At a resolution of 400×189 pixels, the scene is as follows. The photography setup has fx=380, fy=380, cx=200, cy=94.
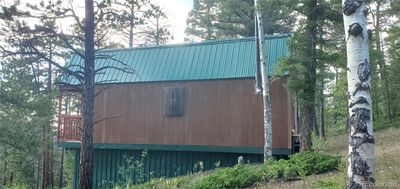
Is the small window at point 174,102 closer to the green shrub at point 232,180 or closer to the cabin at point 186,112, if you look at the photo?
the cabin at point 186,112

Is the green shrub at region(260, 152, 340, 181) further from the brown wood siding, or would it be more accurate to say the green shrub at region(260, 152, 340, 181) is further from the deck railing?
the deck railing

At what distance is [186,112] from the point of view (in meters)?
14.6

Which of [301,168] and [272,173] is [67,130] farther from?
[301,168]

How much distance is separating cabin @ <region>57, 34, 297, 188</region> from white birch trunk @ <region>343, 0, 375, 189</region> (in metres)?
9.18

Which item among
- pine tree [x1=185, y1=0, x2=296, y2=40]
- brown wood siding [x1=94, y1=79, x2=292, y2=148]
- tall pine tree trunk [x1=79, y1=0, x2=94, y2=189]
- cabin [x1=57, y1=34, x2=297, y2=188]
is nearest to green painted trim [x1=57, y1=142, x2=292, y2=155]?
cabin [x1=57, y1=34, x2=297, y2=188]

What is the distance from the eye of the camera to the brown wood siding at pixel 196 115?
1361 centimetres

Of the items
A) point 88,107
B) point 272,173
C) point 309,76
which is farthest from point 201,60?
point 272,173

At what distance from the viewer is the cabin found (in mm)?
13719

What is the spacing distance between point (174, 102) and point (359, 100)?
11.1 meters

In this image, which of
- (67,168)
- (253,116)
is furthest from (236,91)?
(67,168)

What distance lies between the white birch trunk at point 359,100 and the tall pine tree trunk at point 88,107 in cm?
719

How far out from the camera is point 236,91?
13.9 metres

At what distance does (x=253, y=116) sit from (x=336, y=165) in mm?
5955

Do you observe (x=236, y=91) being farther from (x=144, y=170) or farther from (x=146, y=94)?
(x=144, y=170)
